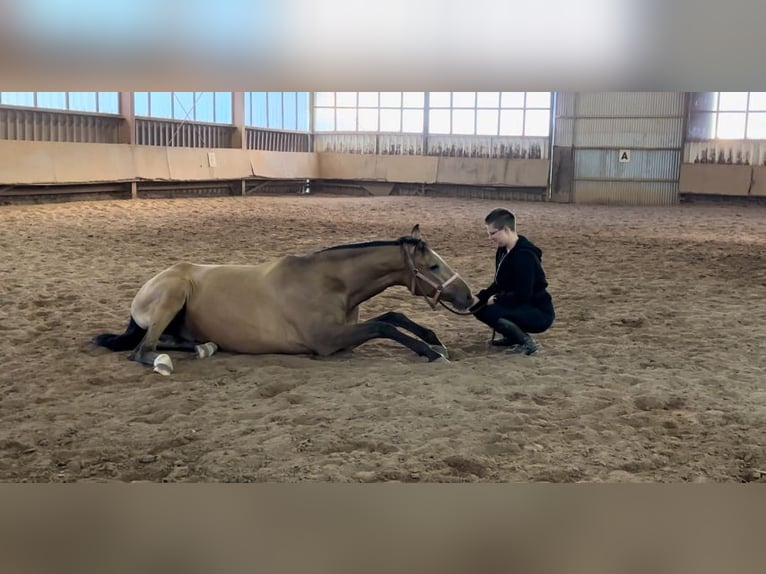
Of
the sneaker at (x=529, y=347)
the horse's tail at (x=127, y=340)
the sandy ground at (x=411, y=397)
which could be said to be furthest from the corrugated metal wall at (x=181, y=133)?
the sneaker at (x=529, y=347)

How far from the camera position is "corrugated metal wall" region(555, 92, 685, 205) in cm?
2538

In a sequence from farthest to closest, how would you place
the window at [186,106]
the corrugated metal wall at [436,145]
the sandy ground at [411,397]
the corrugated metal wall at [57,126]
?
1. the corrugated metal wall at [436,145]
2. the window at [186,106]
3. the corrugated metal wall at [57,126]
4. the sandy ground at [411,397]

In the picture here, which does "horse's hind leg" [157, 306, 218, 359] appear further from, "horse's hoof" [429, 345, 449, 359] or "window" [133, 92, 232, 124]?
"window" [133, 92, 232, 124]

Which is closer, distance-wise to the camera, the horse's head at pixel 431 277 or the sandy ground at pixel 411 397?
the sandy ground at pixel 411 397

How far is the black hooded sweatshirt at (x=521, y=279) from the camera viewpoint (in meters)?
5.12

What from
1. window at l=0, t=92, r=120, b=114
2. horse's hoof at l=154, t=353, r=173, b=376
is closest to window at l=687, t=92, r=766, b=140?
window at l=0, t=92, r=120, b=114

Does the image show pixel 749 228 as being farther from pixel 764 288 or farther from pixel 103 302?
pixel 103 302

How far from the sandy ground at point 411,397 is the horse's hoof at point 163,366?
0.21 ft

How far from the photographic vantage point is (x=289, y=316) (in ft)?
15.5

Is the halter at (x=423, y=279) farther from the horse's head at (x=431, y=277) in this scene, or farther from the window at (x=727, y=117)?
the window at (x=727, y=117)

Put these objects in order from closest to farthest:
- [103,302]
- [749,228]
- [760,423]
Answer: [760,423], [103,302], [749,228]

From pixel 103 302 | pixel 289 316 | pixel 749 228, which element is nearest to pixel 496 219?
pixel 289 316

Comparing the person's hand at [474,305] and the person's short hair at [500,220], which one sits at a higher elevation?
the person's short hair at [500,220]

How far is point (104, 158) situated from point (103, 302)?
525 inches
